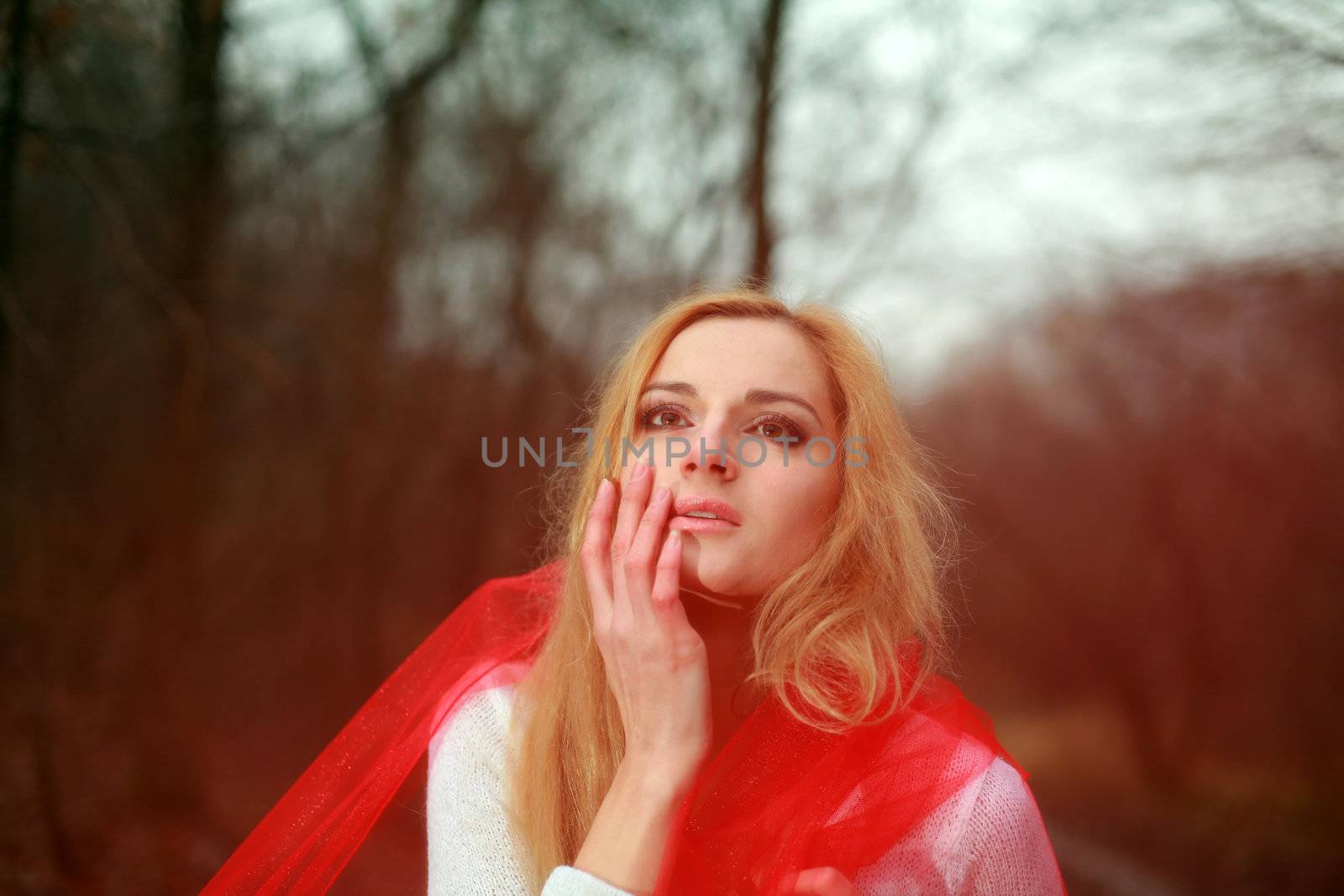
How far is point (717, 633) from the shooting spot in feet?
3.95

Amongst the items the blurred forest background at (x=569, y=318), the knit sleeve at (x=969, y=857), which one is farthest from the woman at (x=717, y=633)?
the blurred forest background at (x=569, y=318)

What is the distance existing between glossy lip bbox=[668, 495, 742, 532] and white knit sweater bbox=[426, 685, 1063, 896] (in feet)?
1.35

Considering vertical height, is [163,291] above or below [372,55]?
below

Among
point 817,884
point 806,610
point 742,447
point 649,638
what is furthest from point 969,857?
point 742,447

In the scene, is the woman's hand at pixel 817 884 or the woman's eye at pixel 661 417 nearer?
the woman's hand at pixel 817 884

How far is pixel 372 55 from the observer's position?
10.3 feet

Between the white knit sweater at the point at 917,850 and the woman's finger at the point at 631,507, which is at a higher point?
the woman's finger at the point at 631,507

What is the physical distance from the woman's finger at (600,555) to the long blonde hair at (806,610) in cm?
16

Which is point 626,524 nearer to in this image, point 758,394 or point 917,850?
point 758,394

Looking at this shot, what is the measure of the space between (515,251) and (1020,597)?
9.04 ft

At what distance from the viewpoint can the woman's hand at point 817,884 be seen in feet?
3.07

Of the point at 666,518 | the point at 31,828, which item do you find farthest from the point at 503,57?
the point at 31,828

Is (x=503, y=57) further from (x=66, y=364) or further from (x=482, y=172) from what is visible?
(x=66, y=364)

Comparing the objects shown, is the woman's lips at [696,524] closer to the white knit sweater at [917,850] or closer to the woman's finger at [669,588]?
the woman's finger at [669,588]
